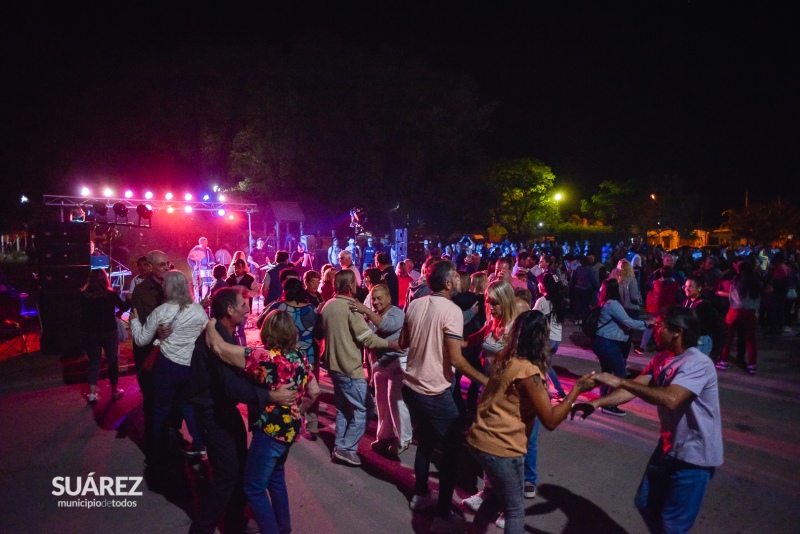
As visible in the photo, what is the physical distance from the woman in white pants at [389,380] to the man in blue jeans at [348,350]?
162mm

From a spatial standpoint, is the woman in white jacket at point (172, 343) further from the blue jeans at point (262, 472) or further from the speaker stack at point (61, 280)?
the speaker stack at point (61, 280)

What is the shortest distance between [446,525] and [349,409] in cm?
158

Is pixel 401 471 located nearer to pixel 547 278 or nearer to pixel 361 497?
pixel 361 497

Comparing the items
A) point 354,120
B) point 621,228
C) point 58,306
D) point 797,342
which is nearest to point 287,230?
point 354,120

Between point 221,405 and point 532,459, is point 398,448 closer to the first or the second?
point 532,459

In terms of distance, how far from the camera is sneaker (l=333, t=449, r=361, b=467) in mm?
5070

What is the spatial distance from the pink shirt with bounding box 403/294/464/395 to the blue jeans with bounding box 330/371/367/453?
3.39 ft

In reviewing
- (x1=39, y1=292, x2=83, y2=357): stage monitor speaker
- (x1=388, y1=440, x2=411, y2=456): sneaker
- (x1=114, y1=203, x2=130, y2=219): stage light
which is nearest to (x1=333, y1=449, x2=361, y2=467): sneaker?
(x1=388, y1=440, x2=411, y2=456): sneaker

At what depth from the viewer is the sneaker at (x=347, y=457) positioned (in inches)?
200

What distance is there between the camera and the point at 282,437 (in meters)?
3.26

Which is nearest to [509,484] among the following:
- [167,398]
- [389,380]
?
[389,380]

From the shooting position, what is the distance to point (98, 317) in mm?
6555

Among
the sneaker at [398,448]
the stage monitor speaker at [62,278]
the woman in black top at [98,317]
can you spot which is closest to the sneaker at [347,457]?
the sneaker at [398,448]

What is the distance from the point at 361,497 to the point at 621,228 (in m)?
54.6
